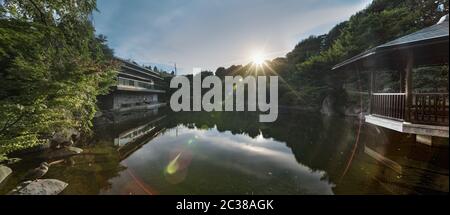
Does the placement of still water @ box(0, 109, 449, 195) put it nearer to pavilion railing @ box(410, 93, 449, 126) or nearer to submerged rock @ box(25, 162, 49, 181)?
submerged rock @ box(25, 162, 49, 181)

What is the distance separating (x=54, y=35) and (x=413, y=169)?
9.82 metres

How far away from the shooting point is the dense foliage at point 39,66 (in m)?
4.24

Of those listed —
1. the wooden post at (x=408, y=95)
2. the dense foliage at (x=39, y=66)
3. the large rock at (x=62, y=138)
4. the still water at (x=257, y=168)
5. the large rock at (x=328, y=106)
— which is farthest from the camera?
the large rock at (x=328, y=106)

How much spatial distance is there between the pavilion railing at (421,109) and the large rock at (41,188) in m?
8.44

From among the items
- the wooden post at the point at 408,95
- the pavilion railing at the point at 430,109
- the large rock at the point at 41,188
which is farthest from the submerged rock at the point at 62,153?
the pavilion railing at the point at 430,109

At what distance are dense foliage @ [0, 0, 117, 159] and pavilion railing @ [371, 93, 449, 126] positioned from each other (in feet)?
26.9

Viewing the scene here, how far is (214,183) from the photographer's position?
17.3ft

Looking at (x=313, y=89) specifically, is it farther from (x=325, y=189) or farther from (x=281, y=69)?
(x=325, y=189)

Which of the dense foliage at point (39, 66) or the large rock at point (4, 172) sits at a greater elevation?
the dense foliage at point (39, 66)

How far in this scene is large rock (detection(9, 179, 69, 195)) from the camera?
4.32 m

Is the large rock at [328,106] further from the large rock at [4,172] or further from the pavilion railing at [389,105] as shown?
the large rock at [4,172]

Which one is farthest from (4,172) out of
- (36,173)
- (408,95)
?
(408,95)

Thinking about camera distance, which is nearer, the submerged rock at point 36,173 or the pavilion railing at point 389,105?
the submerged rock at point 36,173

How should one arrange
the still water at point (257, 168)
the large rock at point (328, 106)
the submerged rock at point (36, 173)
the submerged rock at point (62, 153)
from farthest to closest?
the large rock at point (328, 106)
the submerged rock at point (62, 153)
the submerged rock at point (36, 173)
the still water at point (257, 168)
